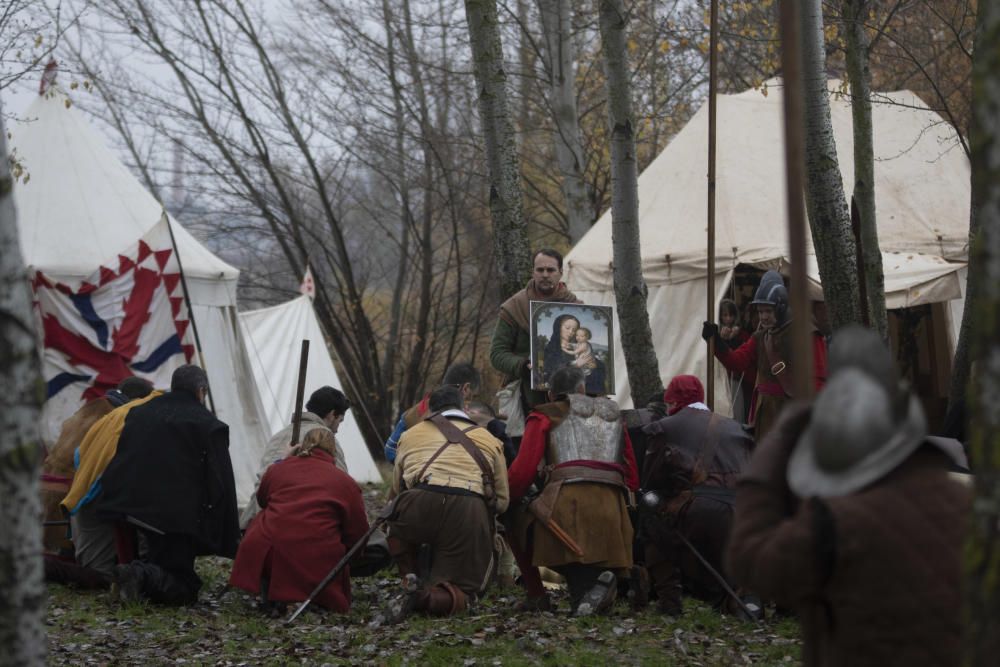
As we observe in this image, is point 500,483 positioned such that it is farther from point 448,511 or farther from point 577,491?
point 577,491

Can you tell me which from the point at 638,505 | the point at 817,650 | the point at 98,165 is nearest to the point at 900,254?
the point at 638,505

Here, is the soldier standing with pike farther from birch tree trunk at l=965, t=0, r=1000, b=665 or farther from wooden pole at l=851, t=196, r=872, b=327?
birch tree trunk at l=965, t=0, r=1000, b=665

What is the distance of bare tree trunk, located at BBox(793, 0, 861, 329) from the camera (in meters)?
7.80

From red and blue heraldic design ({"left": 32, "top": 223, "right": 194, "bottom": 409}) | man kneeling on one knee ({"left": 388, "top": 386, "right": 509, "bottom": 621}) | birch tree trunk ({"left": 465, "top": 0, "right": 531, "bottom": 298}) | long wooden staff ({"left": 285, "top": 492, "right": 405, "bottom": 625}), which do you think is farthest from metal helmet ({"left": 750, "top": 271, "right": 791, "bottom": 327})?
red and blue heraldic design ({"left": 32, "top": 223, "right": 194, "bottom": 409})

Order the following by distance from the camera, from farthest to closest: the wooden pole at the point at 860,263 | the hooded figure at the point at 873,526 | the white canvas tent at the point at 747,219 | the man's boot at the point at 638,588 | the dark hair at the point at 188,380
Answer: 1. the white canvas tent at the point at 747,219
2. the dark hair at the point at 188,380
3. the man's boot at the point at 638,588
4. the wooden pole at the point at 860,263
5. the hooded figure at the point at 873,526

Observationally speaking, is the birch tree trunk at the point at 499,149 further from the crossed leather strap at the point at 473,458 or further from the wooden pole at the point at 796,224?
the wooden pole at the point at 796,224

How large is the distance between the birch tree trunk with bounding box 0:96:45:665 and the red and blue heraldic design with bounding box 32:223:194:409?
930cm

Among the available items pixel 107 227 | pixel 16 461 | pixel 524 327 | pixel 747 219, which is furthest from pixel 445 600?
pixel 107 227

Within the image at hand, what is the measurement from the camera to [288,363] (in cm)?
1553

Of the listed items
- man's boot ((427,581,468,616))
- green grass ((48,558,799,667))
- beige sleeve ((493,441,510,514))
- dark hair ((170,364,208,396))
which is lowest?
green grass ((48,558,799,667))

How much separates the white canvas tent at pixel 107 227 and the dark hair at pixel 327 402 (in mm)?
5128

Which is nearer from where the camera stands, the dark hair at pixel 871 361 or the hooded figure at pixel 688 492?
the dark hair at pixel 871 361

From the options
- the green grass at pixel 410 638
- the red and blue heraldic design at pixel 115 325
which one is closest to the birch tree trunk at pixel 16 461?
the green grass at pixel 410 638

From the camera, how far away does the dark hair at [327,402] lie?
8.60 meters
